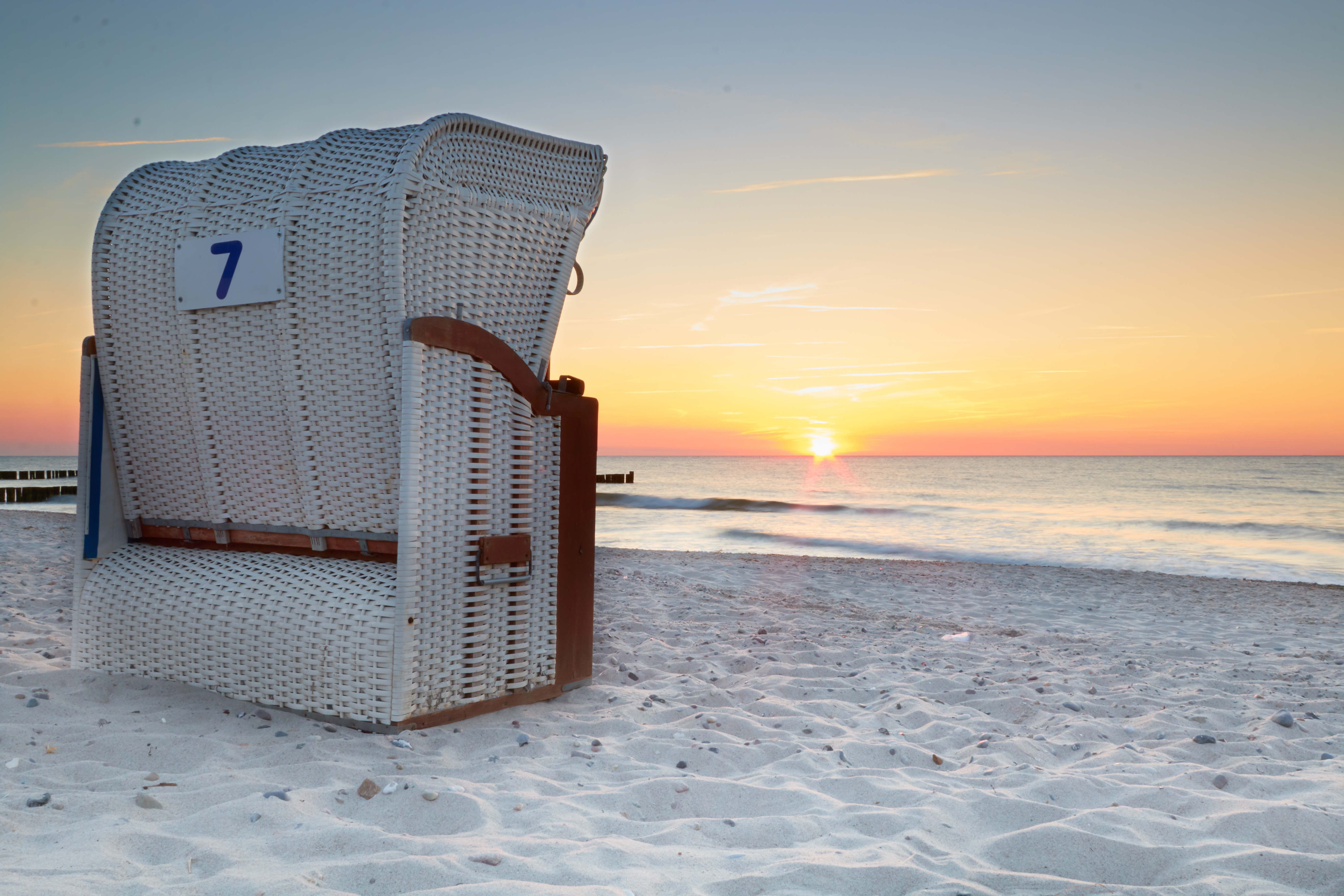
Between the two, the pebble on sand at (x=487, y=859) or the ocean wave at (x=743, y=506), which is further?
the ocean wave at (x=743, y=506)

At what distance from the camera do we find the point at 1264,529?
2088 cm

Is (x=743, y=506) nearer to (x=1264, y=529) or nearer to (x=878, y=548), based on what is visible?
(x=878, y=548)

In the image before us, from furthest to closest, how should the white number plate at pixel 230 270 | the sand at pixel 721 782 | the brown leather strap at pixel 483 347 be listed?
the white number plate at pixel 230 270 < the brown leather strap at pixel 483 347 < the sand at pixel 721 782

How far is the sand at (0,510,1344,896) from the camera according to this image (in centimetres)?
209

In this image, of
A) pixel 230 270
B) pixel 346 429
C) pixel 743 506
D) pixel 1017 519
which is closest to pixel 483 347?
pixel 346 429

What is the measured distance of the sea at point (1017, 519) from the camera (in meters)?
15.3

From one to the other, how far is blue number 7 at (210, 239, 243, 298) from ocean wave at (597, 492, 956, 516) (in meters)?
22.1

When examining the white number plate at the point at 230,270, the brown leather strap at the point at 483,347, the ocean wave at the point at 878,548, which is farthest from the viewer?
the ocean wave at the point at 878,548

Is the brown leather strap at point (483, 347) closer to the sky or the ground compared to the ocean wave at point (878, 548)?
closer to the sky

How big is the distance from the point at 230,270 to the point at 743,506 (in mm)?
26185

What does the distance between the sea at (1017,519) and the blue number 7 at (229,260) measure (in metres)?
10.9

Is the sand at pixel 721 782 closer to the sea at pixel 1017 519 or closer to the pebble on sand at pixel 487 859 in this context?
the pebble on sand at pixel 487 859

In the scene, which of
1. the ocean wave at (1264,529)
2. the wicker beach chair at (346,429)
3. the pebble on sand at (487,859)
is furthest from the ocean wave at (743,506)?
the pebble on sand at (487,859)

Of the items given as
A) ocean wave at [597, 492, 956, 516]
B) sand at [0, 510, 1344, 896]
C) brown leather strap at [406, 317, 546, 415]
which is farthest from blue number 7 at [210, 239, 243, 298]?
ocean wave at [597, 492, 956, 516]
